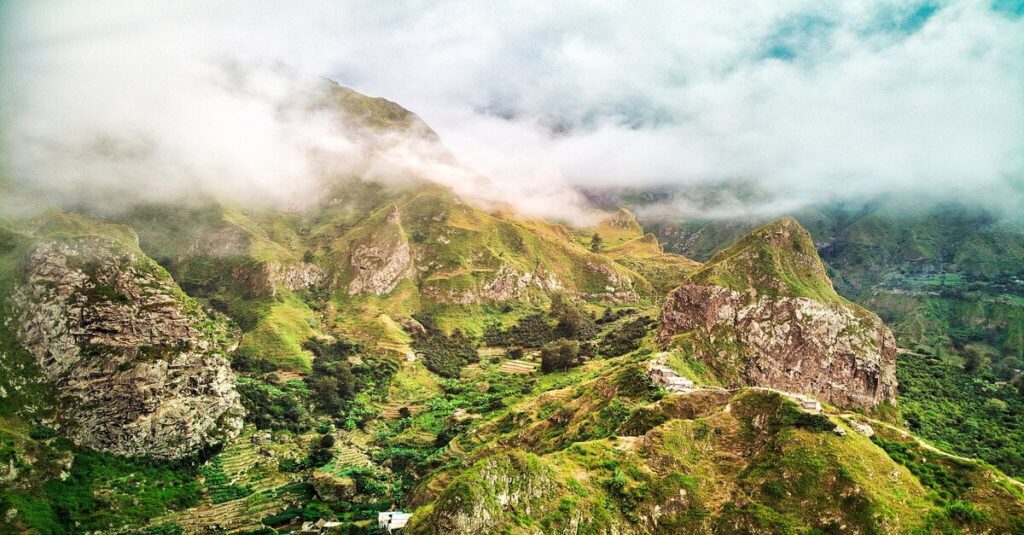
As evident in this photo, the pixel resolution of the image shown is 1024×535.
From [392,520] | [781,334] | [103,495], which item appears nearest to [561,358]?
[781,334]

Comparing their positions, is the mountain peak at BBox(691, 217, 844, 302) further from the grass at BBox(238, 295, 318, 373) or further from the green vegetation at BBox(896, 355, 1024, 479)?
the grass at BBox(238, 295, 318, 373)

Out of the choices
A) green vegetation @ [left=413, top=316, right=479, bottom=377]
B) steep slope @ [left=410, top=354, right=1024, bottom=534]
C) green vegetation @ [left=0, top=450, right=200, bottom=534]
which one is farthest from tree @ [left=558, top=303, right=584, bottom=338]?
steep slope @ [left=410, top=354, right=1024, bottom=534]

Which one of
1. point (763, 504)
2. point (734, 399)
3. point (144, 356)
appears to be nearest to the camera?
point (763, 504)

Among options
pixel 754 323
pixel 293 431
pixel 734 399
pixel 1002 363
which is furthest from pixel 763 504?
pixel 1002 363

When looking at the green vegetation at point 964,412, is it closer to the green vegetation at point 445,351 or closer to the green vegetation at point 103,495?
the green vegetation at point 445,351

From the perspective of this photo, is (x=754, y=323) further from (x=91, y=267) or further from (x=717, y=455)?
(x=91, y=267)

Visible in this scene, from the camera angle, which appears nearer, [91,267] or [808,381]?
[808,381]
